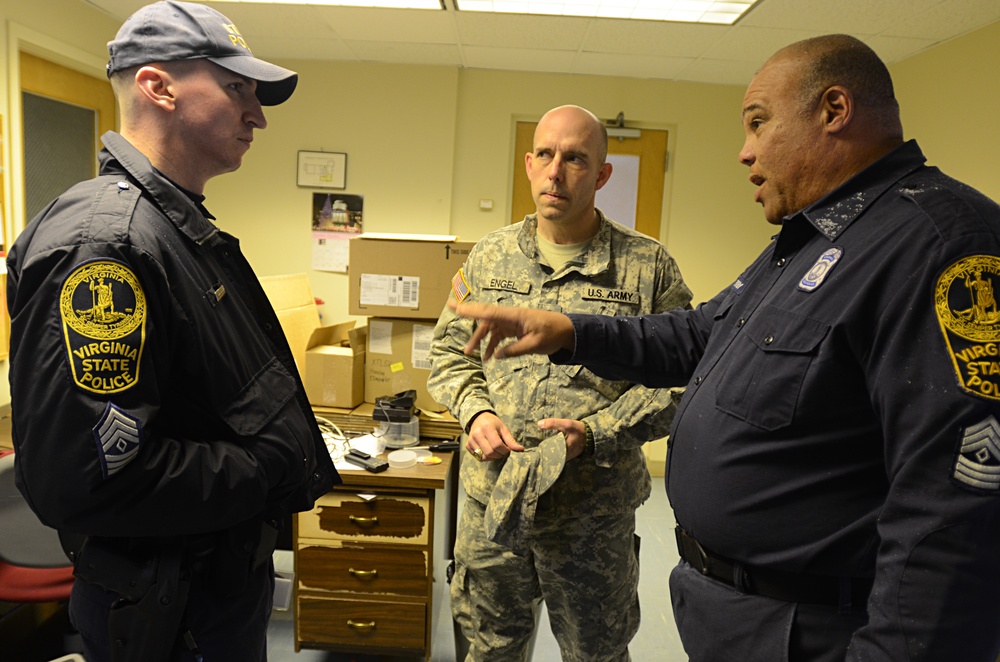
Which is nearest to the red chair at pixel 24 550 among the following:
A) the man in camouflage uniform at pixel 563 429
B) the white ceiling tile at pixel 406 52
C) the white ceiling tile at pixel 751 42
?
the man in camouflage uniform at pixel 563 429

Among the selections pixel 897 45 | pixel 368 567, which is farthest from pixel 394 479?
pixel 897 45

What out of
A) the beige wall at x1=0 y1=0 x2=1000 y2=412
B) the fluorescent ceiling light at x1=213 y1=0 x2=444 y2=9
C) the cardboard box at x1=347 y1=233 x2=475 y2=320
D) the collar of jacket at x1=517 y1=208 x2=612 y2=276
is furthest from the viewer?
the beige wall at x1=0 y1=0 x2=1000 y2=412

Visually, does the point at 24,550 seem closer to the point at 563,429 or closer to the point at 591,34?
the point at 563,429

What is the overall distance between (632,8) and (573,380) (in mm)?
2157

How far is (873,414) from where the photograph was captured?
0.91 m

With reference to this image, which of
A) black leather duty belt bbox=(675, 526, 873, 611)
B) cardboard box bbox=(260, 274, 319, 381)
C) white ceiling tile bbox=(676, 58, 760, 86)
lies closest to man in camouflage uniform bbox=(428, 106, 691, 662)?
black leather duty belt bbox=(675, 526, 873, 611)

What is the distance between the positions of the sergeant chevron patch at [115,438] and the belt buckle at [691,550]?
92 centimetres

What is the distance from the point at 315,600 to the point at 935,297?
2.12m

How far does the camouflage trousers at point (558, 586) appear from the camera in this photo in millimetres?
1733

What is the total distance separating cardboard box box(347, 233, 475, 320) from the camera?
8.56 ft

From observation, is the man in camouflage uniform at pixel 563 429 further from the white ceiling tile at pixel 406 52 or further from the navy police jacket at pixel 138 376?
the white ceiling tile at pixel 406 52

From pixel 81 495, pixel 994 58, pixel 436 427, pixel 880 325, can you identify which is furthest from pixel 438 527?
pixel 994 58

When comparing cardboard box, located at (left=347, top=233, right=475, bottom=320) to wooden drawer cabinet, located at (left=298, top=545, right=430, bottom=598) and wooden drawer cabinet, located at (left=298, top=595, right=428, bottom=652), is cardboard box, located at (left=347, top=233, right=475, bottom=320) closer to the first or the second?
wooden drawer cabinet, located at (left=298, top=545, right=430, bottom=598)

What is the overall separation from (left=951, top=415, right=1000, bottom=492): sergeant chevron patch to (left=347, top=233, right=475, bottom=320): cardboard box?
2.00 m
